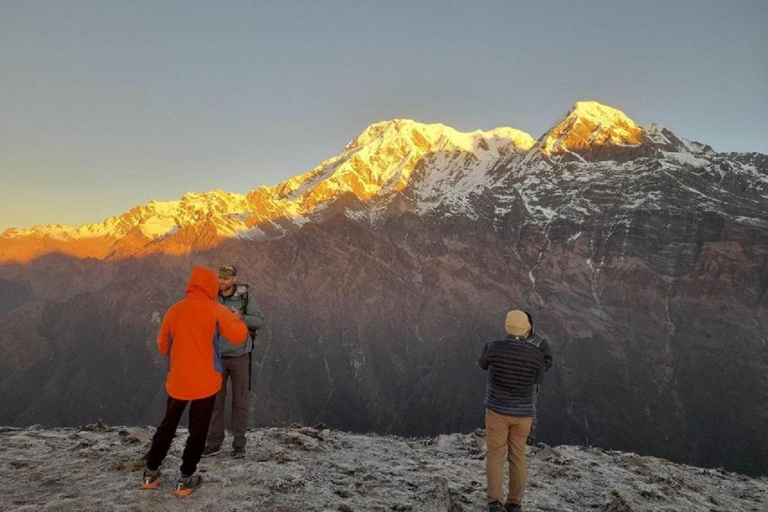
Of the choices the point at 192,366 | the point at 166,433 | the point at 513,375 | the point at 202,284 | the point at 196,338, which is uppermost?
the point at 202,284

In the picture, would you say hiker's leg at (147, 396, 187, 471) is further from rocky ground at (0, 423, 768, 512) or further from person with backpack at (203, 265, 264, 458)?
person with backpack at (203, 265, 264, 458)

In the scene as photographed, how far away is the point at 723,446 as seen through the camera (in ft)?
634

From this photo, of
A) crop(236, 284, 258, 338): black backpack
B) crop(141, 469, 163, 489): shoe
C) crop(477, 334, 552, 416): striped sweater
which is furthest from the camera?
crop(236, 284, 258, 338): black backpack

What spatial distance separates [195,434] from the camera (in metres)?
8.43

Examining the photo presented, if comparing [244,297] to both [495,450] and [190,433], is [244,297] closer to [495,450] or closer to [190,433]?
[190,433]

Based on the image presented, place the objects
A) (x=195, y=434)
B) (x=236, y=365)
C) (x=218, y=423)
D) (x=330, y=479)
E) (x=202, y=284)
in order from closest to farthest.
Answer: (x=195, y=434)
(x=202, y=284)
(x=330, y=479)
(x=236, y=365)
(x=218, y=423)

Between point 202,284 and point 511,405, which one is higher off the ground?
point 202,284

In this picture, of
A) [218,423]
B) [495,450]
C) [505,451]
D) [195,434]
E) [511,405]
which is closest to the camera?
[195,434]

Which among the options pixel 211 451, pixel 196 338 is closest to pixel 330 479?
pixel 211 451

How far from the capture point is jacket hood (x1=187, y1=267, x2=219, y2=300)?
8562 mm

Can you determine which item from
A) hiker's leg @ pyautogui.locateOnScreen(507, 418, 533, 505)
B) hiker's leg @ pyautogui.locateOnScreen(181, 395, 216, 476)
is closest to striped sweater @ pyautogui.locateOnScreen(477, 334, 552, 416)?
hiker's leg @ pyautogui.locateOnScreen(507, 418, 533, 505)

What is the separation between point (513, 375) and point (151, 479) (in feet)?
22.0

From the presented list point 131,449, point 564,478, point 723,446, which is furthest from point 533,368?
point 723,446

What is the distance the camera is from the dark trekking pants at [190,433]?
8.38 m
